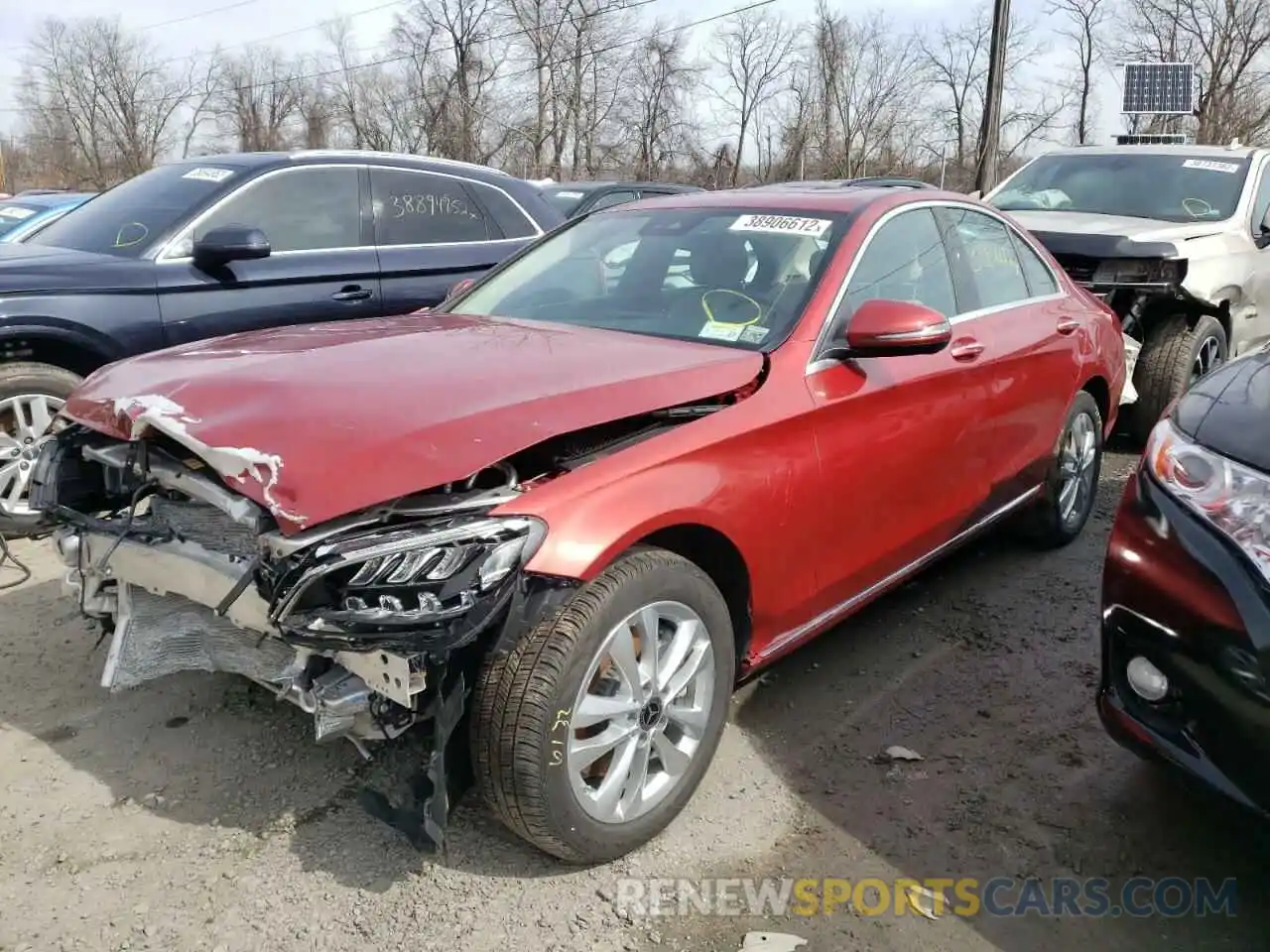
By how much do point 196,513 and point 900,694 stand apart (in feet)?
7.65

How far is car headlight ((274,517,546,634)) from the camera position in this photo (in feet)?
6.86

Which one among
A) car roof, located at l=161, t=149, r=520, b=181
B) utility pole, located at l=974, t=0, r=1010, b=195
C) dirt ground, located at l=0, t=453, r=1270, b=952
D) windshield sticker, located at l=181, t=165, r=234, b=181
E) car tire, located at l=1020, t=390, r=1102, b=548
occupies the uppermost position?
utility pole, located at l=974, t=0, r=1010, b=195

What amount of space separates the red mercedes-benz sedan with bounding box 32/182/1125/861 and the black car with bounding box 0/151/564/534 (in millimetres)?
1860

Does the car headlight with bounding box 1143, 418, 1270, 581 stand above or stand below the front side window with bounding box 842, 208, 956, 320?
below

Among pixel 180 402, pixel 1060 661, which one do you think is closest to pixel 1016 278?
pixel 1060 661

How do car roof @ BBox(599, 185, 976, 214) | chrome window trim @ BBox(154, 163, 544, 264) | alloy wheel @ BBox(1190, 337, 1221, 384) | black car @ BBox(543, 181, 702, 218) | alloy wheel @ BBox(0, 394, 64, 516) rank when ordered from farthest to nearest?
black car @ BBox(543, 181, 702, 218) < alloy wheel @ BBox(1190, 337, 1221, 384) < chrome window trim @ BBox(154, 163, 544, 264) < alloy wheel @ BBox(0, 394, 64, 516) < car roof @ BBox(599, 185, 976, 214)

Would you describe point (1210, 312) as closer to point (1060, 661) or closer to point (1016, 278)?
point (1016, 278)

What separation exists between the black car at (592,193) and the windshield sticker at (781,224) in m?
6.94

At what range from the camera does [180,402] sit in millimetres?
2438

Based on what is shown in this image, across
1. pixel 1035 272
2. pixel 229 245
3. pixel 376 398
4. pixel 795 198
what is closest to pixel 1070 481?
pixel 1035 272

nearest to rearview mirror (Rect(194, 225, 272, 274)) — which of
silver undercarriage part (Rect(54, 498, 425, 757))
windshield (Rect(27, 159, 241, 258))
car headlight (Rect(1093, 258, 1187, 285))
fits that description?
→ windshield (Rect(27, 159, 241, 258))

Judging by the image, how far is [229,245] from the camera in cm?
488

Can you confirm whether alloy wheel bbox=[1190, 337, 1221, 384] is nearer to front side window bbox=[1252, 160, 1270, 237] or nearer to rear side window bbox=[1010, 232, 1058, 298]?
front side window bbox=[1252, 160, 1270, 237]

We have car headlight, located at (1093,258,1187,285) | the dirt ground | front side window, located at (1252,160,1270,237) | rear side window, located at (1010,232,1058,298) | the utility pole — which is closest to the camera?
the dirt ground
